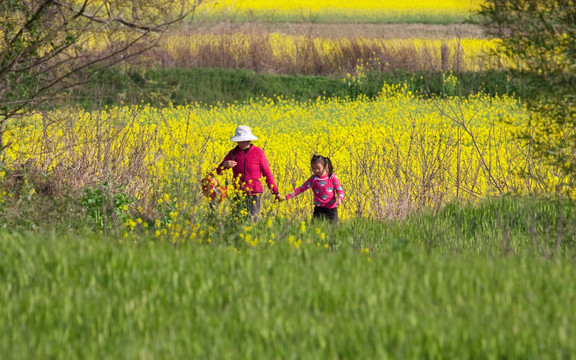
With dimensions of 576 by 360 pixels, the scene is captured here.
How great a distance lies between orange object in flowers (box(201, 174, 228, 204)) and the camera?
7.46 meters

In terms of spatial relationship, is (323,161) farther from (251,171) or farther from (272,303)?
(272,303)

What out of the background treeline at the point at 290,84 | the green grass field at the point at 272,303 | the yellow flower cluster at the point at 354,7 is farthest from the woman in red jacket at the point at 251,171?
the yellow flower cluster at the point at 354,7

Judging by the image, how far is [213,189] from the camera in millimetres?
7523

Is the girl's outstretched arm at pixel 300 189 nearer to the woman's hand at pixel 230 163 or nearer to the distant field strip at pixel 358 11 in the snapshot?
the woman's hand at pixel 230 163

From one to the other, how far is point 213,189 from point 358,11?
4460 cm

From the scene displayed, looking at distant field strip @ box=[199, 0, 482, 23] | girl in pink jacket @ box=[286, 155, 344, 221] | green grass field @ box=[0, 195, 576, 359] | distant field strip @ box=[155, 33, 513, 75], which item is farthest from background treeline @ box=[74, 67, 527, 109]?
green grass field @ box=[0, 195, 576, 359]

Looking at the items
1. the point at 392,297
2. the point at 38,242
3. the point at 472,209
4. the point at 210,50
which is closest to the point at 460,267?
the point at 392,297

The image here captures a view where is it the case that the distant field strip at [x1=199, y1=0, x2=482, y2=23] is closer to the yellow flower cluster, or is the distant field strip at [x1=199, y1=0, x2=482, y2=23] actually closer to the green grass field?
the yellow flower cluster

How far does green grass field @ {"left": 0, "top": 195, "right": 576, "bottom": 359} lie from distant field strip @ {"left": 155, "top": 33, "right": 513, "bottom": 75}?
2221 centimetres

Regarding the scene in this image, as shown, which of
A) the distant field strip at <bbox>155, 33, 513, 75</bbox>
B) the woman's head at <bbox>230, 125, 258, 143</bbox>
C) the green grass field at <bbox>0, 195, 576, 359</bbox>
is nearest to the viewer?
the green grass field at <bbox>0, 195, 576, 359</bbox>

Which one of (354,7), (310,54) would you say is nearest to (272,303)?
(310,54)

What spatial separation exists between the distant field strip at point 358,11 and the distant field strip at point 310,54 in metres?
16.4

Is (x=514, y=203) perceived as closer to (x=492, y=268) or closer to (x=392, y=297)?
(x=492, y=268)

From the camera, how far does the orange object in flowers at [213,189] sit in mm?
7457
